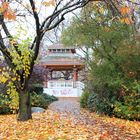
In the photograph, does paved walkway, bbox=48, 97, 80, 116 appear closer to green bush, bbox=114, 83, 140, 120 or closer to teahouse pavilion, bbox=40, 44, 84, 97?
green bush, bbox=114, 83, 140, 120

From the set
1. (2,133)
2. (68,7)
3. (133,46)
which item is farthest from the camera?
(133,46)

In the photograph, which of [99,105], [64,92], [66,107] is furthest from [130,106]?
[64,92]

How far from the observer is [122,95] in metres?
16.0

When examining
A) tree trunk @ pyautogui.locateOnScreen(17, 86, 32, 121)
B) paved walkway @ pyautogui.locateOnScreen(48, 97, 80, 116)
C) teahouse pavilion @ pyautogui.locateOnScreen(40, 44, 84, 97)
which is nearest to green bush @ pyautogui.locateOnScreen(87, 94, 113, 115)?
paved walkway @ pyautogui.locateOnScreen(48, 97, 80, 116)

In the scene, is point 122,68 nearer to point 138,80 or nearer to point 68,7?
point 138,80

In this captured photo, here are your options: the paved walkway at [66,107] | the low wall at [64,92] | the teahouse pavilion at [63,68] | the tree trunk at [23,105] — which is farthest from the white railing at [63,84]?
the tree trunk at [23,105]

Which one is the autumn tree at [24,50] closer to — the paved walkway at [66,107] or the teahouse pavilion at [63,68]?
the paved walkway at [66,107]

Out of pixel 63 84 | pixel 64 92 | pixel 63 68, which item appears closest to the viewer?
pixel 64 92

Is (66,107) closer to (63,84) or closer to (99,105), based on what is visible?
(99,105)

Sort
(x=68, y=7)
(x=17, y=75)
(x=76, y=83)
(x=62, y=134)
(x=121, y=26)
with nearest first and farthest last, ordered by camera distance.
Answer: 1. (x=62, y=134)
2. (x=68, y=7)
3. (x=17, y=75)
4. (x=121, y=26)
5. (x=76, y=83)

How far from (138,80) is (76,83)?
15.8 m

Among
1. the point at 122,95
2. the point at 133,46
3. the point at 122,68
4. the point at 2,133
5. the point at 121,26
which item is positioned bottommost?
the point at 2,133

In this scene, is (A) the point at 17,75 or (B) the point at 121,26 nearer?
(A) the point at 17,75

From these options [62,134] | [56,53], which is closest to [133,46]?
[62,134]
